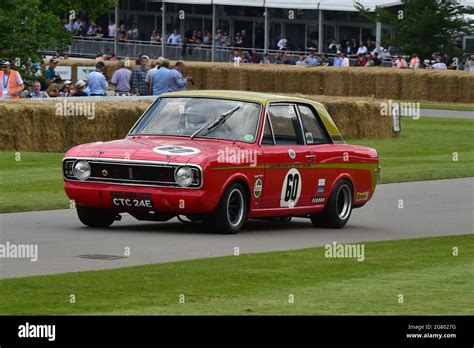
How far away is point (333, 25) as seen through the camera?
72812 mm

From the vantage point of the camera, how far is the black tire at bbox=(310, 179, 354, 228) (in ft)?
56.0

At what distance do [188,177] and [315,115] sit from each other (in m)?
2.88

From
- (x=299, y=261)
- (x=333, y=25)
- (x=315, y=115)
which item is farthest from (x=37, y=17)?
(x=333, y=25)

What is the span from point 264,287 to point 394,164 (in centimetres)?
1609

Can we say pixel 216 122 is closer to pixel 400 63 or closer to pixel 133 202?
pixel 133 202

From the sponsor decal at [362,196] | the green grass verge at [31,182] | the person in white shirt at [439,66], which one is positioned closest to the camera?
the sponsor decal at [362,196]

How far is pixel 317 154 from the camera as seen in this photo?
662 inches

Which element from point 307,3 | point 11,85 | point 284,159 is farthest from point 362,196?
point 307,3

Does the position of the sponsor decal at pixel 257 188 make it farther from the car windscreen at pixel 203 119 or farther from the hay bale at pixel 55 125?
the hay bale at pixel 55 125

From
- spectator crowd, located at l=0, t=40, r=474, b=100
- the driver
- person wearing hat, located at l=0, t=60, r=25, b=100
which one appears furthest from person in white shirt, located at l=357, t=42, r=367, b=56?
the driver

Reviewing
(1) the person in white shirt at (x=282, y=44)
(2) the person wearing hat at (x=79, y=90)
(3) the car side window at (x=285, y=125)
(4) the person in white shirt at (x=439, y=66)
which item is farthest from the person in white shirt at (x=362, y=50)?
(3) the car side window at (x=285, y=125)

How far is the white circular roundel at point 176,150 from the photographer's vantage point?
1522 centimetres

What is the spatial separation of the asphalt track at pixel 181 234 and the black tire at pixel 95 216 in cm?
13

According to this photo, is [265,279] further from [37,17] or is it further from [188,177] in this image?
[37,17]
